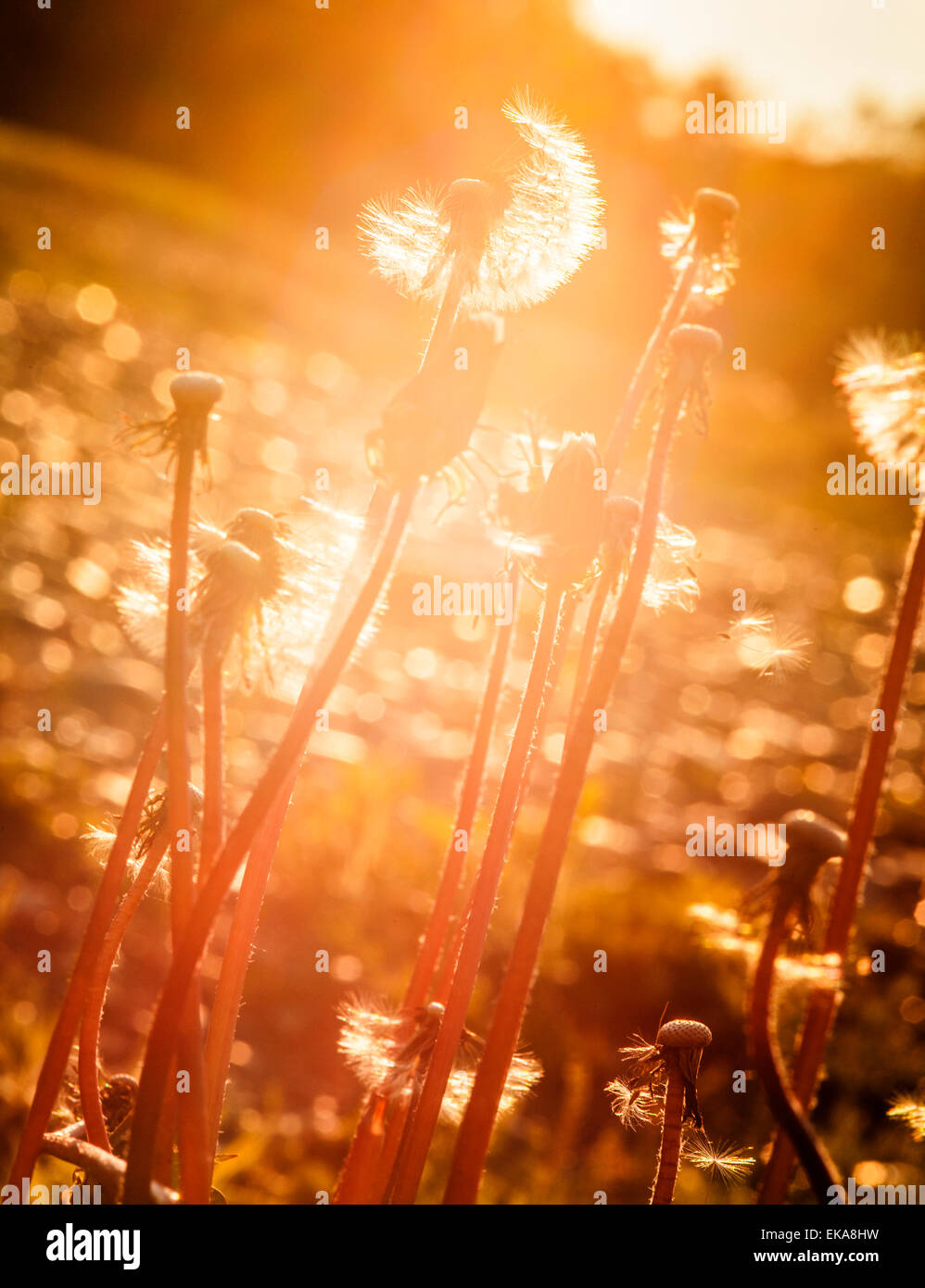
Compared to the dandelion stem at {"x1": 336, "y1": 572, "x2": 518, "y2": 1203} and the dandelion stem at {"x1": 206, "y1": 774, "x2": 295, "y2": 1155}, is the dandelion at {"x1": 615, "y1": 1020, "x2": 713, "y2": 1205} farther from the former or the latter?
the dandelion stem at {"x1": 206, "y1": 774, "x2": 295, "y2": 1155}

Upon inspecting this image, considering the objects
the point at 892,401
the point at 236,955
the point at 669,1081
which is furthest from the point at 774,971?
the point at 892,401

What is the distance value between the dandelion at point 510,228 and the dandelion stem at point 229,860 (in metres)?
0.23

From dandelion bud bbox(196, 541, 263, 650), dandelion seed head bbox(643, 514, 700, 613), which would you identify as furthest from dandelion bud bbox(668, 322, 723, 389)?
dandelion bud bbox(196, 541, 263, 650)

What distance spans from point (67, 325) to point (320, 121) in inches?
808

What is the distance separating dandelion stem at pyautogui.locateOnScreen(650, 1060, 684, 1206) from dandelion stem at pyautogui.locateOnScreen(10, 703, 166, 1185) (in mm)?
493

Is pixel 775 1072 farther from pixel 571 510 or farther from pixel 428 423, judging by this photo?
pixel 428 423

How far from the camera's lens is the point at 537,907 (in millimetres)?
1011

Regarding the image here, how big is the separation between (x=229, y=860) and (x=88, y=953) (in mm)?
304

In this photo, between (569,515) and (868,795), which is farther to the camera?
(868,795)

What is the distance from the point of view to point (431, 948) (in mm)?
1277

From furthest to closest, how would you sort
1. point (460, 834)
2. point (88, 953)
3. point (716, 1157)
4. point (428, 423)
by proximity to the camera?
point (460, 834)
point (716, 1157)
point (88, 953)
point (428, 423)
